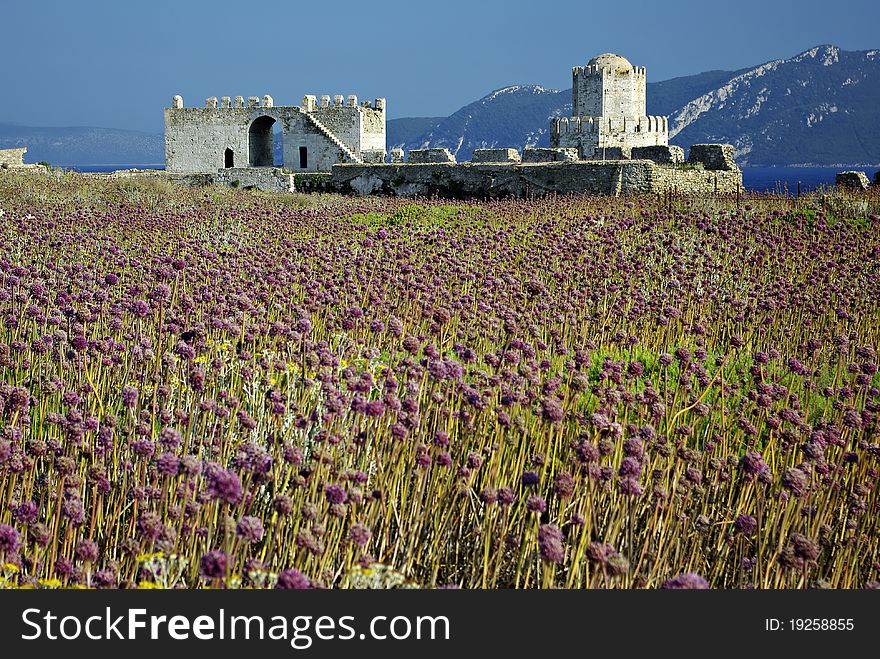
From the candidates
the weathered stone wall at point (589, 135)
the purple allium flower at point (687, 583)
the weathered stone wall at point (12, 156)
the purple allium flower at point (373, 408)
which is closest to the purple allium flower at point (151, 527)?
the purple allium flower at point (373, 408)

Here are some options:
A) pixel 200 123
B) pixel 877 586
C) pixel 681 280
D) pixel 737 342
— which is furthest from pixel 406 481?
pixel 200 123

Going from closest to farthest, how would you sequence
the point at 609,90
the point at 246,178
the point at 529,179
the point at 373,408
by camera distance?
1. the point at 373,408
2. the point at 529,179
3. the point at 246,178
4. the point at 609,90

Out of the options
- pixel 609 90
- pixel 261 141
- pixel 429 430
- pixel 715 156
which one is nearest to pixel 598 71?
pixel 609 90

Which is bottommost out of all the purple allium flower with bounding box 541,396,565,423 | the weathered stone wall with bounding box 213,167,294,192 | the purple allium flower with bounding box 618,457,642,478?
the purple allium flower with bounding box 618,457,642,478

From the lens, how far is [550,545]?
8.30 feet

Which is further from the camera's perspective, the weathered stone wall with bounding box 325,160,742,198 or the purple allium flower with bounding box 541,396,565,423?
the weathered stone wall with bounding box 325,160,742,198

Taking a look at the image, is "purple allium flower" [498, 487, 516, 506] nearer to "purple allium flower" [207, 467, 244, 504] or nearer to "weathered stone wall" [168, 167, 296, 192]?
"purple allium flower" [207, 467, 244, 504]

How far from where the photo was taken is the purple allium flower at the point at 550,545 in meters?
2.49

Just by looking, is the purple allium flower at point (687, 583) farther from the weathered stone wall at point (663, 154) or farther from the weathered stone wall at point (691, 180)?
the weathered stone wall at point (663, 154)

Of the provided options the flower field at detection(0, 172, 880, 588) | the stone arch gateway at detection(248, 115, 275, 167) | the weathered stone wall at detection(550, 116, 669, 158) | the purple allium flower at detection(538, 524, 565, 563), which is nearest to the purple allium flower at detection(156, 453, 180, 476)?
the flower field at detection(0, 172, 880, 588)

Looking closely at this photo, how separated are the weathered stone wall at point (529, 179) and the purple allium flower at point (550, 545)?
18313 mm

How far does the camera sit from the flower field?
3.04m

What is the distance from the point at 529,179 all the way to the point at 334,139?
2065 cm

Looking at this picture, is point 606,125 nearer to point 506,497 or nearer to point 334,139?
point 334,139
